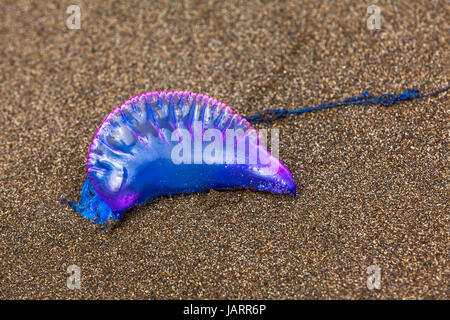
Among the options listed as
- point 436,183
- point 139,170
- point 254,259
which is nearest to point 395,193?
point 436,183

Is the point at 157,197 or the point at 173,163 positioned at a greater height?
the point at 173,163

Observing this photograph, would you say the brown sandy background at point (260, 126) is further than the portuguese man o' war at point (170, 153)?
No

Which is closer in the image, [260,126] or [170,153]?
[170,153]

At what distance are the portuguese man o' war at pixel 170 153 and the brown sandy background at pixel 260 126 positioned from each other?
8 centimetres

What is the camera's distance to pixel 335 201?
1948 millimetres

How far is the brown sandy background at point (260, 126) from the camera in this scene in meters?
1.79

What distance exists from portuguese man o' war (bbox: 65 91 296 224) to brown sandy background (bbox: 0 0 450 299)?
0.08m

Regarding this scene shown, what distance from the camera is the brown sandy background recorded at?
5.89 ft

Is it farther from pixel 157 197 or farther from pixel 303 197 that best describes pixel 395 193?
pixel 157 197

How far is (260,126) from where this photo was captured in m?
2.27

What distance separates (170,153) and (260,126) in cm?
52
